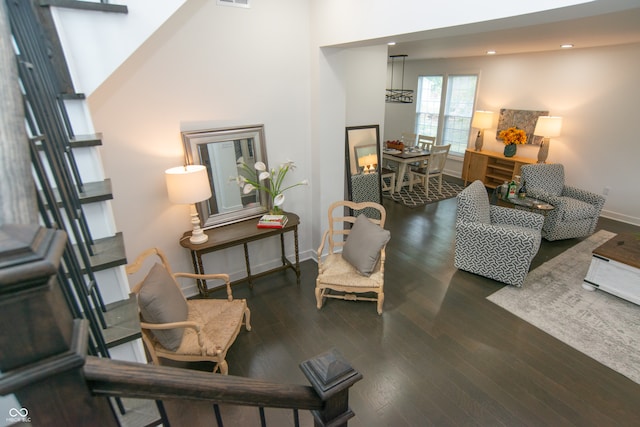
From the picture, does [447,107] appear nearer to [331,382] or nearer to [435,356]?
[435,356]

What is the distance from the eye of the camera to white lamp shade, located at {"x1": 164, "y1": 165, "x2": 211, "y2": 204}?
8.78 ft

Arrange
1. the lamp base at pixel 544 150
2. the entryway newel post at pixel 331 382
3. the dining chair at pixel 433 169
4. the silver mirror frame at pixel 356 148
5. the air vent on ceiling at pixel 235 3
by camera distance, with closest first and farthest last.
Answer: the entryway newel post at pixel 331 382 → the air vent on ceiling at pixel 235 3 → the silver mirror frame at pixel 356 148 → the lamp base at pixel 544 150 → the dining chair at pixel 433 169

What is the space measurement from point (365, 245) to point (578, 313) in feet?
7.29

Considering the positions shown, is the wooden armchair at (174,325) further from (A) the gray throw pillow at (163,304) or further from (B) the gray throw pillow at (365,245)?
(B) the gray throw pillow at (365,245)

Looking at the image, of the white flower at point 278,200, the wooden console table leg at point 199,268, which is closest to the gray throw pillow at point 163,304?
the wooden console table leg at point 199,268

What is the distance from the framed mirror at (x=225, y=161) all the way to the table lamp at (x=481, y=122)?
204 inches

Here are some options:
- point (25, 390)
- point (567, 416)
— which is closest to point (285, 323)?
point (567, 416)

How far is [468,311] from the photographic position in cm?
320

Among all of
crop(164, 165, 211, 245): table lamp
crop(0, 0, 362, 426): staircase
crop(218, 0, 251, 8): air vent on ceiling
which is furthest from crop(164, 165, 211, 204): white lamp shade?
crop(218, 0, 251, 8): air vent on ceiling

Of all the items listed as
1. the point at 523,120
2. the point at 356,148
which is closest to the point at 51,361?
the point at 356,148

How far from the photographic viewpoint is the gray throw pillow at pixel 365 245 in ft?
9.96

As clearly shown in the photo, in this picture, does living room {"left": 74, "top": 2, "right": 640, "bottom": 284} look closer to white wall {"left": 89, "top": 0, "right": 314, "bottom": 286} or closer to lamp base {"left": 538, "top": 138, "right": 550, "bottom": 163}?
white wall {"left": 89, "top": 0, "right": 314, "bottom": 286}

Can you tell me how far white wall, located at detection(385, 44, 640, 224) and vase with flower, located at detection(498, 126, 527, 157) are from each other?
0.85ft

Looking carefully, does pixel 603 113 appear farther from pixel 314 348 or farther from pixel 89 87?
pixel 89 87
